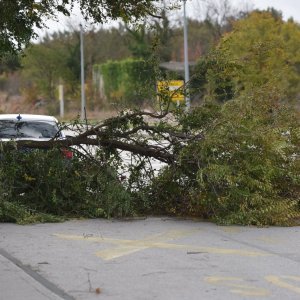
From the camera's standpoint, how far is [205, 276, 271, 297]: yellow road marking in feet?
18.9

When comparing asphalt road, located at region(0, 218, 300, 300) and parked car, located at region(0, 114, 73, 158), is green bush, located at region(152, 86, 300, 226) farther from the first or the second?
parked car, located at region(0, 114, 73, 158)

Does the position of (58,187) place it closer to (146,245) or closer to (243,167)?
(146,245)

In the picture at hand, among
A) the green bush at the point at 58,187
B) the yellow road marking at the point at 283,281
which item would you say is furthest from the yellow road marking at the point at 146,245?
the green bush at the point at 58,187

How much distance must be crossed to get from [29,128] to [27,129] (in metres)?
0.08

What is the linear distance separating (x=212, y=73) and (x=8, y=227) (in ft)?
13.2

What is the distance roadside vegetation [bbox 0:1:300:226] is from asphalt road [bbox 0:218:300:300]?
371 millimetres

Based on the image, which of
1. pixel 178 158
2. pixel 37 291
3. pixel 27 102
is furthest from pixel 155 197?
pixel 27 102

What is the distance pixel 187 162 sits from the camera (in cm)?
953

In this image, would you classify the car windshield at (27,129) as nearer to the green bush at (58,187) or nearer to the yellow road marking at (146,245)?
the green bush at (58,187)

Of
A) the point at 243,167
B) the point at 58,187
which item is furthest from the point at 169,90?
the point at 58,187

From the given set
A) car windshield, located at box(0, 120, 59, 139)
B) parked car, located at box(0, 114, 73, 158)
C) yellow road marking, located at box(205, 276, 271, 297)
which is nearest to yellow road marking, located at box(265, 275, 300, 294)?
yellow road marking, located at box(205, 276, 271, 297)

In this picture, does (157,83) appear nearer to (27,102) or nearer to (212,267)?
(212,267)

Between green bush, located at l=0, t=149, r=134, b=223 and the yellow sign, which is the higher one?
the yellow sign

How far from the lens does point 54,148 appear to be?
32.6 ft
